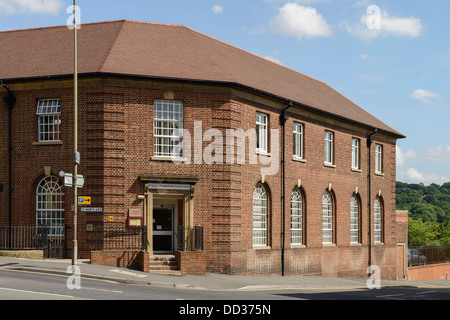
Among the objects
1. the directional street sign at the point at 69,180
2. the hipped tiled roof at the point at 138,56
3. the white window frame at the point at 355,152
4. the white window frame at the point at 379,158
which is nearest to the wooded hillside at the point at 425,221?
the white window frame at the point at 379,158

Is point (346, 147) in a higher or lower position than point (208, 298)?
higher

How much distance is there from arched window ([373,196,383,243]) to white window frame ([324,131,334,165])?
768 centimetres

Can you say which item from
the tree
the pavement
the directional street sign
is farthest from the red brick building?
the tree

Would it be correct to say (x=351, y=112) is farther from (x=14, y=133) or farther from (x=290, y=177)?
(x=14, y=133)

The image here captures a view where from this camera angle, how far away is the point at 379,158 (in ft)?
151

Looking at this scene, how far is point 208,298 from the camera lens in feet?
62.6

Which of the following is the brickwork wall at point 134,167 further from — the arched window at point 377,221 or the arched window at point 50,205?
Answer: the arched window at point 377,221

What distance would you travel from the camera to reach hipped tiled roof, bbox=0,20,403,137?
29.7m

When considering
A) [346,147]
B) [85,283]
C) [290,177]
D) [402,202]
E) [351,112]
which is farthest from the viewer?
[402,202]

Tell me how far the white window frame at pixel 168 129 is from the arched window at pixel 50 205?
483cm

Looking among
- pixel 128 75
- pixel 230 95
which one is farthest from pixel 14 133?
pixel 230 95

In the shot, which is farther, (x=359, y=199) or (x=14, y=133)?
(x=359, y=199)

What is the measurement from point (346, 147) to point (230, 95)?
1350 centimetres

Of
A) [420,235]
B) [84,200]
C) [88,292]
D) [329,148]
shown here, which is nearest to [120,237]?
[84,200]
